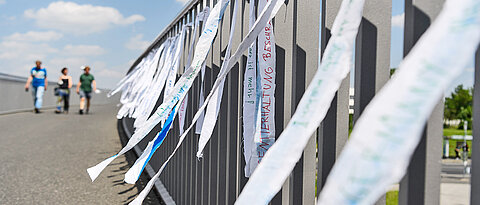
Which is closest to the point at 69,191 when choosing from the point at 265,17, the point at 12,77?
the point at 265,17

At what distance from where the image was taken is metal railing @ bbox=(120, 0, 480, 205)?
0.92 metres

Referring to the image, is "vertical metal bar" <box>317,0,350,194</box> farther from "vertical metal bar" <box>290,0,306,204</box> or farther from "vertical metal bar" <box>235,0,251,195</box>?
"vertical metal bar" <box>235,0,251,195</box>

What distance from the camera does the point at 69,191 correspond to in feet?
13.2

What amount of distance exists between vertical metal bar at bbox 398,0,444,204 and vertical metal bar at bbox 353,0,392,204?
12cm

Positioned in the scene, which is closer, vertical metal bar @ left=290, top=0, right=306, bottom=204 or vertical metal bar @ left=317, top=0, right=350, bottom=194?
vertical metal bar @ left=317, top=0, right=350, bottom=194

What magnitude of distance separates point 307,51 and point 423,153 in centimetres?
56

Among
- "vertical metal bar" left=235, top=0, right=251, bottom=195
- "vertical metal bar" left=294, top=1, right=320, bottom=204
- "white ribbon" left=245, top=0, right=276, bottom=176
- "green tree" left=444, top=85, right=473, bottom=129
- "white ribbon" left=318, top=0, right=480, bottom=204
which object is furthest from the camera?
"green tree" left=444, top=85, right=473, bottom=129

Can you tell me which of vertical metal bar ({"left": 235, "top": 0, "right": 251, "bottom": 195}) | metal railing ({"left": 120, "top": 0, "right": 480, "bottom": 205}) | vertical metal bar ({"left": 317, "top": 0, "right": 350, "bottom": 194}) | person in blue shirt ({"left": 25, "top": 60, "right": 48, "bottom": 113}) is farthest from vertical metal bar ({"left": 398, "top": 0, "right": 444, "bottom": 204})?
person in blue shirt ({"left": 25, "top": 60, "right": 48, "bottom": 113})

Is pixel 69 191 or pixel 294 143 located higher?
pixel 294 143

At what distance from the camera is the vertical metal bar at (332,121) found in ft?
4.00

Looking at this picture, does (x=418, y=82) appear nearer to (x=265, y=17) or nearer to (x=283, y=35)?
(x=265, y=17)

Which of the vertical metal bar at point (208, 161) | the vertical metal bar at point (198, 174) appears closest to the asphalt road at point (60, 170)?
the vertical metal bar at point (198, 174)

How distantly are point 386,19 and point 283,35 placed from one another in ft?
1.82

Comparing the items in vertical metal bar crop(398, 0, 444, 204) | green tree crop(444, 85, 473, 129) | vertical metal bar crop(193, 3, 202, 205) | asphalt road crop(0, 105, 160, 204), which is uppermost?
green tree crop(444, 85, 473, 129)
